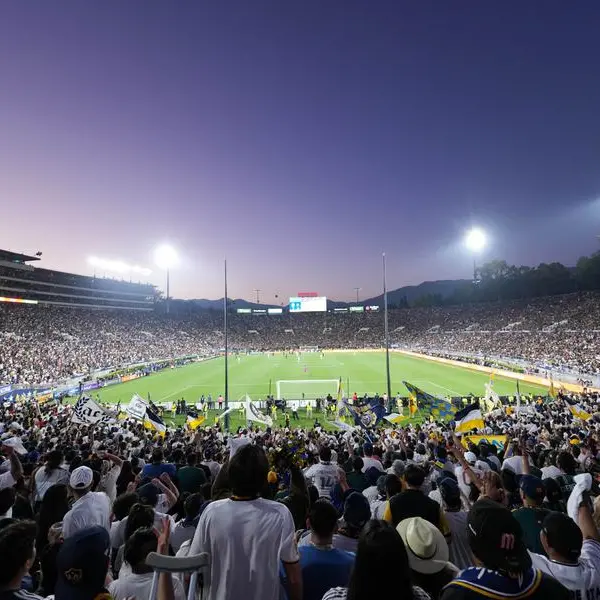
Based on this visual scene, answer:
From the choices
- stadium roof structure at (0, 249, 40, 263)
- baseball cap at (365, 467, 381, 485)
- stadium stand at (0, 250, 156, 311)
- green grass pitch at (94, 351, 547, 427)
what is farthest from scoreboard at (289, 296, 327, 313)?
baseball cap at (365, 467, 381, 485)

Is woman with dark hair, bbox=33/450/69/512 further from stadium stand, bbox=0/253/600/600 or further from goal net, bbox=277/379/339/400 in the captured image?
goal net, bbox=277/379/339/400

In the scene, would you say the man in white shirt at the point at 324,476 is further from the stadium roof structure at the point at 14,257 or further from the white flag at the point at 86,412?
the stadium roof structure at the point at 14,257

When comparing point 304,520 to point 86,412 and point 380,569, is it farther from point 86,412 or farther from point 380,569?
point 86,412

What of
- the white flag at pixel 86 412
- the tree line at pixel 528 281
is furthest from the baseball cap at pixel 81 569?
the tree line at pixel 528 281

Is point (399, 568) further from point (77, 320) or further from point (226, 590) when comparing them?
point (77, 320)

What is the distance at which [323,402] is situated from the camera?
29.8 metres

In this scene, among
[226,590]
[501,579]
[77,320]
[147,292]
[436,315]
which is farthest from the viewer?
[147,292]

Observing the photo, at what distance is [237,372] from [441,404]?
118 feet

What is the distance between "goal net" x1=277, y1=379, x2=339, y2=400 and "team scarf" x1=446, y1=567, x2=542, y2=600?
100 feet

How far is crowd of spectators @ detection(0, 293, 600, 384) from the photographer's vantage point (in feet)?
156

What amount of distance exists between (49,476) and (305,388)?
31300 millimetres

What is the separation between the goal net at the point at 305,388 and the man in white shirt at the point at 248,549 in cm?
3000

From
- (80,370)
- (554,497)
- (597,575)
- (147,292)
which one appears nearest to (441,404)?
(554,497)

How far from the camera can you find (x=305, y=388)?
3791cm
